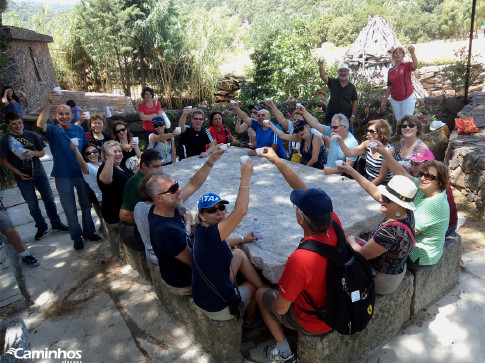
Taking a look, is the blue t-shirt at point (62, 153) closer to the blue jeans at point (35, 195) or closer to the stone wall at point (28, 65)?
the blue jeans at point (35, 195)

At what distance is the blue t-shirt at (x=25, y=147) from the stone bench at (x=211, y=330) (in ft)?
8.39

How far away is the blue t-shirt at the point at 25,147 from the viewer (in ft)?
13.4

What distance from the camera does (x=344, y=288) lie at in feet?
6.53

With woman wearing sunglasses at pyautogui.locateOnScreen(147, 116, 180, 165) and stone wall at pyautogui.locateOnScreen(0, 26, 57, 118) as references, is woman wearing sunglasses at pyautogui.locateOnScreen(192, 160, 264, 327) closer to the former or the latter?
woman wearing sunglasses at pyautogui.locateOnScreen(147, 116, 180, 165)

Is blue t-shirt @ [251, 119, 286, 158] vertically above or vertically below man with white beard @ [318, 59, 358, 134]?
below

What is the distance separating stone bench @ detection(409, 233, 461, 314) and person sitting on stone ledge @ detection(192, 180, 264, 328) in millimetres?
1424

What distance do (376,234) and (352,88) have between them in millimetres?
4211

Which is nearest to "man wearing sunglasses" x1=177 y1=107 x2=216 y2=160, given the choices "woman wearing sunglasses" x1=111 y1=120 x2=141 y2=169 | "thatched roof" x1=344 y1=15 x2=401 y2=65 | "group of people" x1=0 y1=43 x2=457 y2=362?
"group of people" x1=0 y1=43 x2=457 y2=362

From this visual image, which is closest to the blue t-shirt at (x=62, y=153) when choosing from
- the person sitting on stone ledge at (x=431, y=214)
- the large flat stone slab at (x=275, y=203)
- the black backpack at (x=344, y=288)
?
the large flat stone slab at (x=275, y=203)

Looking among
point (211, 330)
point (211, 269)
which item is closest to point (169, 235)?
point (211, 269)

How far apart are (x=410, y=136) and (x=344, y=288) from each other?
240 centimetres

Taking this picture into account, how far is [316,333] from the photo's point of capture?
86.2 inches

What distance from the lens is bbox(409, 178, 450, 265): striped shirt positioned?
257 centimetres

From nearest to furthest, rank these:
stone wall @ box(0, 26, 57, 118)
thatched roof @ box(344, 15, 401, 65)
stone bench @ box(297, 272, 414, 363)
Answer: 1. stone bench @ box(297, 272, 414, 363)
2. stone wall @ box(0, 26, 57, 118)
3. thatched roof @ box(344, 15, 401, 65)
